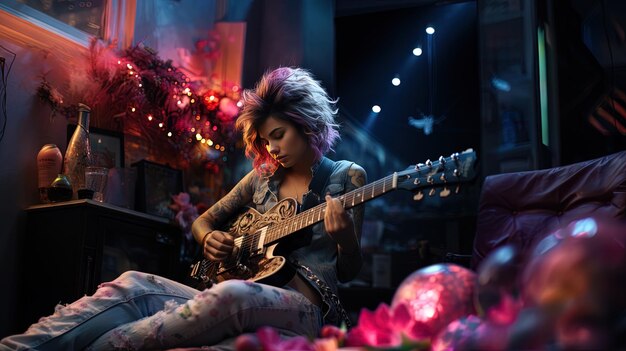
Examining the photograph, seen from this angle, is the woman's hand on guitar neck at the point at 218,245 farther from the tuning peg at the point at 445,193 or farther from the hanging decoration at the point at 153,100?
the hanging decoration at the point at 153,100

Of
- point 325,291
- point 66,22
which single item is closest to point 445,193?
point 325,291

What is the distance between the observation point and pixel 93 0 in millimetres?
3350

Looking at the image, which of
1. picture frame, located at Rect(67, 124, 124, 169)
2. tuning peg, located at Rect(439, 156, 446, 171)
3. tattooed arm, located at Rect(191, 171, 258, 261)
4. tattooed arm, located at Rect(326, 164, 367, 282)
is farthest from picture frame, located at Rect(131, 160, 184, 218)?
tuning peg, located at Rect(439, 156, 446, 171)

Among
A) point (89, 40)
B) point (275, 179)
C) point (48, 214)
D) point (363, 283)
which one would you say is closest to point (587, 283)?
point (275, 179)

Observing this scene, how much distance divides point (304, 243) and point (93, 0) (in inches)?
76.7

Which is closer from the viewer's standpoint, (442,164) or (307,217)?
(442,164)

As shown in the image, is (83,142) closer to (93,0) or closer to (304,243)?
(93,0)

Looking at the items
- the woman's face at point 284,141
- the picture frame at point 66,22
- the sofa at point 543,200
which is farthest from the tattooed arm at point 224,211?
the picture frame at point 66,22

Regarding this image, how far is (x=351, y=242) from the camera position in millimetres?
2113

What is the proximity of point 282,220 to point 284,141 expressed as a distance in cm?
30

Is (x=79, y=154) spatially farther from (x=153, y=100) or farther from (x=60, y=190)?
(x=153, y=100)

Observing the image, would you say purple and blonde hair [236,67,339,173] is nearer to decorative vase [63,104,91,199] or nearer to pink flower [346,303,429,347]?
decorative vase [63,104,91,199]

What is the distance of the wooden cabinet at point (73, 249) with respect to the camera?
2596 mm

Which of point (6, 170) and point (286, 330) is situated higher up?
point (6, 170)
